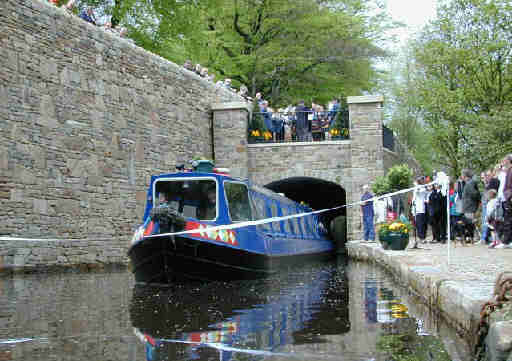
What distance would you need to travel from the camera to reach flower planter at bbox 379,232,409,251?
11.9 metres

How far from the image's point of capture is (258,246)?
1141 cm

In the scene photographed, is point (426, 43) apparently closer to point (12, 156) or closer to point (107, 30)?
point (107, 30)

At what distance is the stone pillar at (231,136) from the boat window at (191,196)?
9143 mm

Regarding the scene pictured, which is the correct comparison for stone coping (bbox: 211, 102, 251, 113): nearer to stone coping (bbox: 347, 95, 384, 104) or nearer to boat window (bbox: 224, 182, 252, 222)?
stone coping (bbox: 347, 95, 384, 104)

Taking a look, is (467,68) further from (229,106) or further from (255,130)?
(229,106)

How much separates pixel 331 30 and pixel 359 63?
278 cm

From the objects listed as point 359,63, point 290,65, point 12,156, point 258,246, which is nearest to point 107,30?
point 12,156

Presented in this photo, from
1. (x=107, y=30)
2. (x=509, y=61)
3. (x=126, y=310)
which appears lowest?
(x=126, y=310)

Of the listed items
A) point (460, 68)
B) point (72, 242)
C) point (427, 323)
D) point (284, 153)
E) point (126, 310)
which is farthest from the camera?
point (460, 68)

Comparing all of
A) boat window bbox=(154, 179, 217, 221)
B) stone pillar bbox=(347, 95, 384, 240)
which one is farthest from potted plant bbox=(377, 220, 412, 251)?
stone pillar bbox=(347, 95, 384, 240)

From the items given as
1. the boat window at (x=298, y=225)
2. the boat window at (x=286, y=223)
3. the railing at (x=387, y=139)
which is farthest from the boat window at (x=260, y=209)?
the railing at (x=387, y=139)

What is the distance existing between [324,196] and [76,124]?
1634 centimetres

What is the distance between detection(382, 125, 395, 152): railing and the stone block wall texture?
279 inches

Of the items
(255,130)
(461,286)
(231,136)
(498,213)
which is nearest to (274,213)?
(498,213)
